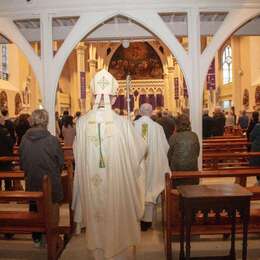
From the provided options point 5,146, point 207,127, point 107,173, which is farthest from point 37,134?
point 207,127

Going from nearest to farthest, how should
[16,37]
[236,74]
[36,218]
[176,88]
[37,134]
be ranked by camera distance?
[36,218]
[37,134]
[16,37]
[236,74]
[176,88]

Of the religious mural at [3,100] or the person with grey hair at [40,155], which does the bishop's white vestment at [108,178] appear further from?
the religious mural at [3,100]

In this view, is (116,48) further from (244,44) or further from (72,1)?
(72,1)

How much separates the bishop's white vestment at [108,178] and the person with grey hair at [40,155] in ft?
2.12

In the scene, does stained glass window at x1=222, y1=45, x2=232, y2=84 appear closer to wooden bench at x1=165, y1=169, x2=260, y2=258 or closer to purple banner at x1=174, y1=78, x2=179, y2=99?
purple banner at x1=174, y1=78, x2=179, y2=99

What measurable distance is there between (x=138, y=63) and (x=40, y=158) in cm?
3523

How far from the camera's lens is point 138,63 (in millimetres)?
40281

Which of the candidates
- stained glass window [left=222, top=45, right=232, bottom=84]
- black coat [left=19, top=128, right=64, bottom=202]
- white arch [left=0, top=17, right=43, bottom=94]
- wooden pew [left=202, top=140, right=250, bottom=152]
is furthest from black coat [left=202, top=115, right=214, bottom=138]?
stained glass window [left=222, top=45, right=232, bottom=84]

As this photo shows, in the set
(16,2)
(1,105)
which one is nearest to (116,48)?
(1,105)

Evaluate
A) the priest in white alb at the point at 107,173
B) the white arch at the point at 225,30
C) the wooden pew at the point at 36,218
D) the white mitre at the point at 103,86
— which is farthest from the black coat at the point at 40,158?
the white arch at the point at 225,30

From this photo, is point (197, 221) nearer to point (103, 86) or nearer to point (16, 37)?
point (103, 86)

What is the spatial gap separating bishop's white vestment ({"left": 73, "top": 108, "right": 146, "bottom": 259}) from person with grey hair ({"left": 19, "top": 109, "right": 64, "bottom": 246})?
2.12ft

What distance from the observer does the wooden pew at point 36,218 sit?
17.2ft

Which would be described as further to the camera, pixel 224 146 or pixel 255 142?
pixel 224 146
